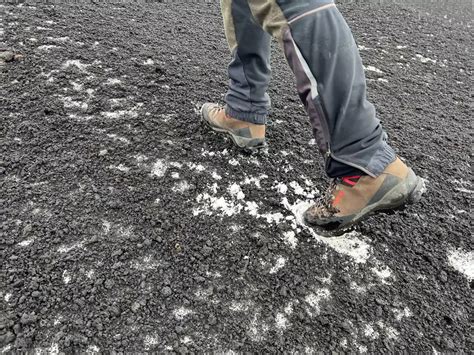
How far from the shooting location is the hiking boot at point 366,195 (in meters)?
1.53

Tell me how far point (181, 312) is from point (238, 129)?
991 mm

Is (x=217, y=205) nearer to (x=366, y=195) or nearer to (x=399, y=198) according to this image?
(x=366, y=195)

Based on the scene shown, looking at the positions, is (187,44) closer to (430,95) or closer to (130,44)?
(130,44)

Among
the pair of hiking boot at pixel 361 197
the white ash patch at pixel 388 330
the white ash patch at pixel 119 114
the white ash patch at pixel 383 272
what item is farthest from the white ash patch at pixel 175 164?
the white ash patch at pixel 388 330

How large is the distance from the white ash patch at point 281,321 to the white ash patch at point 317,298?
10 cm

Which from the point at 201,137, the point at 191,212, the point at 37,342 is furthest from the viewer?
the point at 201,137

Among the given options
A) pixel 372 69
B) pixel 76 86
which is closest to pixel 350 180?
pixel 76 86

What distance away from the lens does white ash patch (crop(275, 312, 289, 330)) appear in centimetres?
145

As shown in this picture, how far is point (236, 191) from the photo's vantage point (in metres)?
1.94

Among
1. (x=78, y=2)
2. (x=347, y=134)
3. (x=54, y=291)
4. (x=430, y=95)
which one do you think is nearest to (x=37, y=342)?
(x=54, y=291)

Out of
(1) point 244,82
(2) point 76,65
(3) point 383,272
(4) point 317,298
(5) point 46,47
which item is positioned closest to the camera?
(4) point 317,298

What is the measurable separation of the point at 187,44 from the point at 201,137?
1202 mm

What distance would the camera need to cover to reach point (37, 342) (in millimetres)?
1330

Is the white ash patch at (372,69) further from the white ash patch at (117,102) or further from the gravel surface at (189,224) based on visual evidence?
the white ash patch at (117,102)
